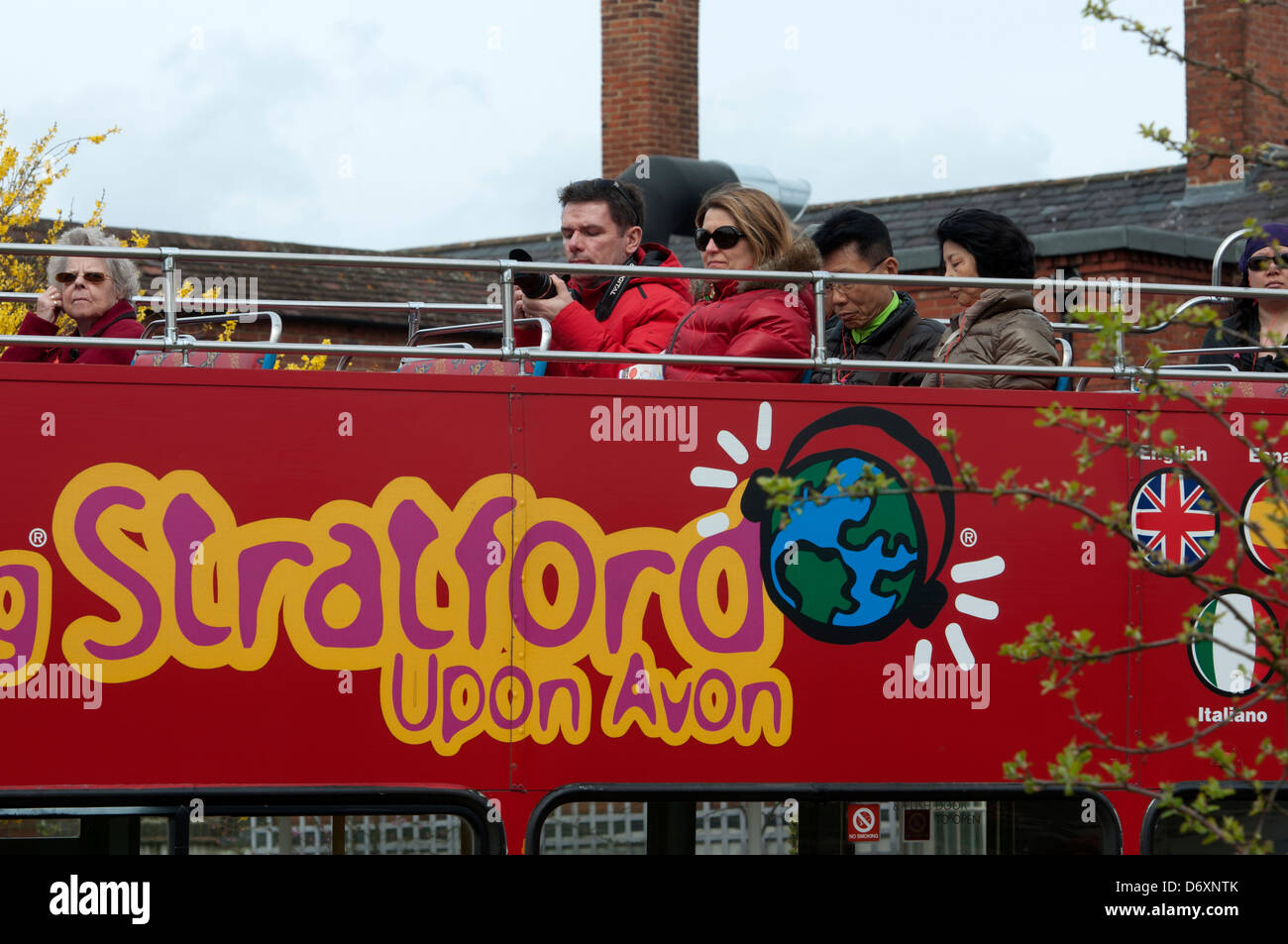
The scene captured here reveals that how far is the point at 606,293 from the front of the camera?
5.86 meters

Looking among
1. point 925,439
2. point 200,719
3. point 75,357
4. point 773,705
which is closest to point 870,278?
point 925,439

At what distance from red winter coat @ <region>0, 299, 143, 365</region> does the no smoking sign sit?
303 cm

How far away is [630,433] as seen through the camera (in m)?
5.26

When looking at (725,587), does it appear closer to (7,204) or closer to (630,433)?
(630,433)

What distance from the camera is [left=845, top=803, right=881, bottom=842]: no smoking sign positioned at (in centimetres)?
557

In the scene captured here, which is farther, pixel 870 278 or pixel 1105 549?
pixel 1105 549

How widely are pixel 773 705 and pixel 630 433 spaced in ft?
3.39

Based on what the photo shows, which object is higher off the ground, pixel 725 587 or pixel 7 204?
pixel 7 204

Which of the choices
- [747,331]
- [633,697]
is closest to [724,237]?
[747,331]

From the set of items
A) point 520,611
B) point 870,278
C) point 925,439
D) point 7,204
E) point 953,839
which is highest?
point 7,204

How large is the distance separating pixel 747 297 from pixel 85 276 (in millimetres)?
2384

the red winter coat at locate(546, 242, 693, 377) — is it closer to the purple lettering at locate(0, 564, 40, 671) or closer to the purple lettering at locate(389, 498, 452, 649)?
the purple lettering at locate(389, 498, 452, 649)
